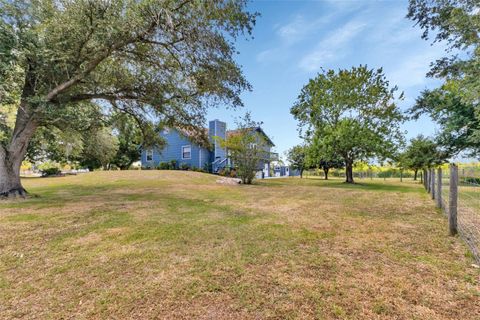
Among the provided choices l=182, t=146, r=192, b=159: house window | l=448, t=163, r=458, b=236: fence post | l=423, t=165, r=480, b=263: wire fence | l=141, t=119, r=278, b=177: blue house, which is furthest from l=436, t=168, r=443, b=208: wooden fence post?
l=182, t=146, r=192, b=159: house window

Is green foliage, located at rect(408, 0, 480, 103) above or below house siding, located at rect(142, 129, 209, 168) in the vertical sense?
above

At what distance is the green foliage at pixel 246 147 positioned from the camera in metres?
16.5

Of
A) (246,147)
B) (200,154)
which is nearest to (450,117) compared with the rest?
(246,147)

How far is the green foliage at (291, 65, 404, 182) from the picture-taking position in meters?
17.1

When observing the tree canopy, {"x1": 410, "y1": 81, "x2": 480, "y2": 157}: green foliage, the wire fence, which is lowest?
the wire fence

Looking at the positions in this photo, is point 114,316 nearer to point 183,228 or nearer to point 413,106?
point 183,228

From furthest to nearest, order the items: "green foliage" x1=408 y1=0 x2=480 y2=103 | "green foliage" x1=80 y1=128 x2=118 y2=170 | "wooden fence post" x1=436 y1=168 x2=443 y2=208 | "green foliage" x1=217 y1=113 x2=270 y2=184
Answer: "green foliage" x1=80 y1=128 x2=118 y2=170 → "green foliage" x1=217 y1=113 x2=270 y2=184 → "green foliage" x1=408 y1=0 x2=480 y2=103 → "wooden fence post" x1=436 y1=168 x2=443 y2=208

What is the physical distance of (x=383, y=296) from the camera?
8.79 ft

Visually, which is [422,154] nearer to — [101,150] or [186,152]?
[186,152]

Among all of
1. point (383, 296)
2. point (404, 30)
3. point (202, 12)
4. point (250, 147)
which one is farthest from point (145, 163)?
point (383, 296)

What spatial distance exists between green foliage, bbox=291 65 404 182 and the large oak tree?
10.9 meters

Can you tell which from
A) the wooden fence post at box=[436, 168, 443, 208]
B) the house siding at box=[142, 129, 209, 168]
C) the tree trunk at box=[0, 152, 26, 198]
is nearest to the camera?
the wooden fence post at box=[436, 168, 443, 208]

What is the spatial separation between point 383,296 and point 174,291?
7.73ft

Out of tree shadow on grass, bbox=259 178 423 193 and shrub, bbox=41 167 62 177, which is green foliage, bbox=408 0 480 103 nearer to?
tree shadow on grass, bbox=259 178 423 193
